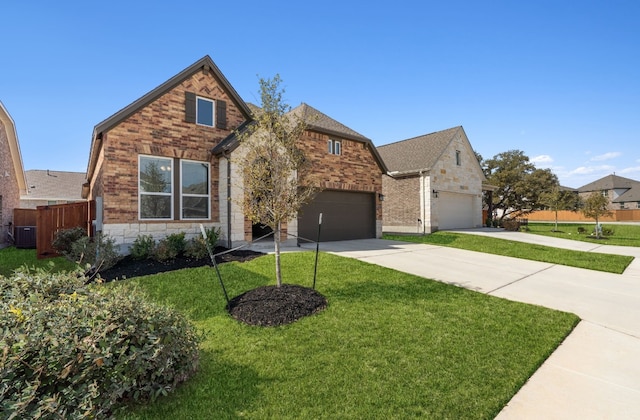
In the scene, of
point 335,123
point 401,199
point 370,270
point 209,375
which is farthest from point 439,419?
point 401,199

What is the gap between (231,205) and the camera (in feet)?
34.0

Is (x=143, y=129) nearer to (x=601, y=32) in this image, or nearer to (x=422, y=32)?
(x=422, y=32)

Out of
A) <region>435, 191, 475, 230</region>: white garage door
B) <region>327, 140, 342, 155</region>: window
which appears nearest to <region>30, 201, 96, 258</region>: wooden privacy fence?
<region>327, 140, 342, 155</region>: window

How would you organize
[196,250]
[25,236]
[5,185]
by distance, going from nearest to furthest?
[196,250], [25,236], [5,185]

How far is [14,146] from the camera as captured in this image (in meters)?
16.7

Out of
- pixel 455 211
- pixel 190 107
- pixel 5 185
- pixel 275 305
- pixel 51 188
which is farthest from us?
pixel 51 188

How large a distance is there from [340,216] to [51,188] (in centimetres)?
2884

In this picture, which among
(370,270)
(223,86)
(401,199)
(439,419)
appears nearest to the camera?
(439,419)

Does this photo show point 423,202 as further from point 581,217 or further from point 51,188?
point 581,217

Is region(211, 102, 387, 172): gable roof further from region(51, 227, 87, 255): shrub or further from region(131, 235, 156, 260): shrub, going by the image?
region(51, 227, 87, 255): shrub

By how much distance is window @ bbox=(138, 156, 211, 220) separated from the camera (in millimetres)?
9664

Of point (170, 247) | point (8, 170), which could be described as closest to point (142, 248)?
point (170, 247)

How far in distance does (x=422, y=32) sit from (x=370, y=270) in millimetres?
9037

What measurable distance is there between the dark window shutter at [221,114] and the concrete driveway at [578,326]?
6.87 meters
